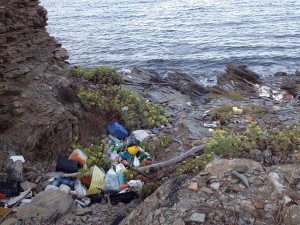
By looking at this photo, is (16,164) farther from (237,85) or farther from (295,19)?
(295,19)

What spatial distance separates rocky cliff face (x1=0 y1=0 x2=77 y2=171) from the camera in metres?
7.55

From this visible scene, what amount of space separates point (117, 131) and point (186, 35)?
2163 cm

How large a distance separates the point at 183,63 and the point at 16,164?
54.3 feet

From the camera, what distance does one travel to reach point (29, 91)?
8430 mm

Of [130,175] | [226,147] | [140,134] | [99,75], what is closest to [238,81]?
[99,75]

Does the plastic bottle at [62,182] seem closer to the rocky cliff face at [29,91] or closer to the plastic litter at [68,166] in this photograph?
the plastic litter at [68,166]

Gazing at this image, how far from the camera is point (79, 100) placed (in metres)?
9.82

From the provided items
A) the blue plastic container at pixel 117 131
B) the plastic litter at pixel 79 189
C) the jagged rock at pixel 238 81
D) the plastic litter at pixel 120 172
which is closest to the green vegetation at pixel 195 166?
the plastic litter at pixel 120 172

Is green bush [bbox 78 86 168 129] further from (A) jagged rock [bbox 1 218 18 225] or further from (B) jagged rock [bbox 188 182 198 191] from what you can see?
(B) jagged rock [bbox 188 182 198 191]

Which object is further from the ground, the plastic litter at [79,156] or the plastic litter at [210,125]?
the plastic litter at [79,156]

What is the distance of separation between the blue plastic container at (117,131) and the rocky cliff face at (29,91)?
986 millimetres

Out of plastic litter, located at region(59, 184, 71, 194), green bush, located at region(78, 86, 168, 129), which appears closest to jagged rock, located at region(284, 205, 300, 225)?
plastic litter, located at region(59, 184, 71, 194)

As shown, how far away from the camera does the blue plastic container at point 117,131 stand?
9.21 metres

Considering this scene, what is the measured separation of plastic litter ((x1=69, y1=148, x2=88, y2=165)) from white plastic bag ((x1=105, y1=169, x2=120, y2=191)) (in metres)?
0.82
